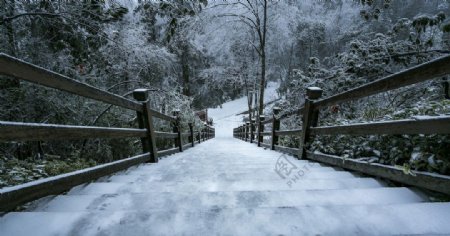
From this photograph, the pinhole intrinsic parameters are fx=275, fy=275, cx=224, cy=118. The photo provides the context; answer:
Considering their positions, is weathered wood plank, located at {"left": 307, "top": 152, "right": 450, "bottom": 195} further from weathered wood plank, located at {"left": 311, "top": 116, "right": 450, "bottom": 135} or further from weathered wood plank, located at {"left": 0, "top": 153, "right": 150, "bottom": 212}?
weathered wood plank, located at {"left": 0, "top": 153, "right": 150, "bottom": 212}

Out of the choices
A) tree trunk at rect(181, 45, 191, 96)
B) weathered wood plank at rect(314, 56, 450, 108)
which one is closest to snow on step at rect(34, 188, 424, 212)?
weathered wood plank at rect(314, 56, 450, 108)

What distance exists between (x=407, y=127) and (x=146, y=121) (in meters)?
3.17

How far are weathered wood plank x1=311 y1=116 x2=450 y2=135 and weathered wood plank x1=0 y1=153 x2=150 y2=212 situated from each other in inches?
96.8

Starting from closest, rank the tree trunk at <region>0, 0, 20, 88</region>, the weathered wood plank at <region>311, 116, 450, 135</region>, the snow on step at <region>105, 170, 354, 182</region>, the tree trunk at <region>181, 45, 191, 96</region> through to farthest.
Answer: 1. the weathered wood plank at <region>311, 116, 450, 135</region>
2. the snow on step at <region>105, 170, 354, 182</region>
3. the tree trunk at <region>0, 0, 20, 88</region>
4. the tree trunk at <region>181, 45, 191, 96</region>

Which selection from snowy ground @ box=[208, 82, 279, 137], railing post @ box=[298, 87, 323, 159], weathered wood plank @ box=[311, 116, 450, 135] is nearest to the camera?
weathered wood plank @ box=[311, 116, 450, 135]

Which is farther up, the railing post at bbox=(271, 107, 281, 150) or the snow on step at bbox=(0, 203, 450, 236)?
the railing post at bbox=(271, 107, 281, 150)

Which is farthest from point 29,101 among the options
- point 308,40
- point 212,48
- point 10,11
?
point 308,40

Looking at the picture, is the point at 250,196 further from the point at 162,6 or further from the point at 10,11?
the point at 10,11

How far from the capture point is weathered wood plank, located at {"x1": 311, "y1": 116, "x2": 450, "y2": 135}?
1747 mm

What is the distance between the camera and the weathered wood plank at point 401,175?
177 centimetres

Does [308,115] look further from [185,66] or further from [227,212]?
[185,66]

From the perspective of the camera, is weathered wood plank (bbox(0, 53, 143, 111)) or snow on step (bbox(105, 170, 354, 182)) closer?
weathered wood plank (bbox(0, 53, 143, 111))

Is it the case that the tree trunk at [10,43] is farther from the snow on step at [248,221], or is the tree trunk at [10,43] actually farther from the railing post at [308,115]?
the railing post at [308,115]

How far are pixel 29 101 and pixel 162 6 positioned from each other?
2.88 metres
